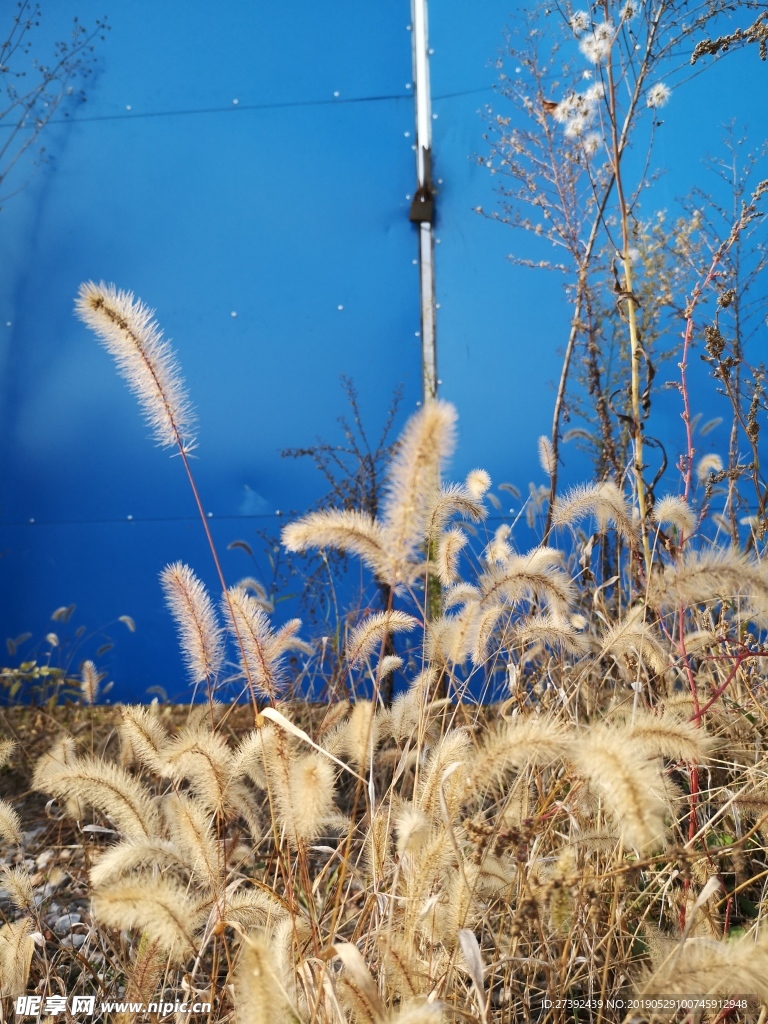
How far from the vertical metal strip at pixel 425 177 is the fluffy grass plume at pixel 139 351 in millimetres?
2545

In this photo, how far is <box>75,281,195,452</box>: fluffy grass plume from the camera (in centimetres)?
118

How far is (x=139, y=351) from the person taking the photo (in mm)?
1200

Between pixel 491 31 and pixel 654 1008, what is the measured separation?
3855mm

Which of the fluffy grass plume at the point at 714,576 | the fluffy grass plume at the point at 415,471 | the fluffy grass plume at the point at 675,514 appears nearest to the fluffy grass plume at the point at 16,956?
the fluffy grass plume at the point at 415,471

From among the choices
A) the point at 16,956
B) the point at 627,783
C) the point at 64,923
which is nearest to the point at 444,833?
the point at 627,783

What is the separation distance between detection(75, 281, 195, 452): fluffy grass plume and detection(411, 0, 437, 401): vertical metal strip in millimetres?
2545

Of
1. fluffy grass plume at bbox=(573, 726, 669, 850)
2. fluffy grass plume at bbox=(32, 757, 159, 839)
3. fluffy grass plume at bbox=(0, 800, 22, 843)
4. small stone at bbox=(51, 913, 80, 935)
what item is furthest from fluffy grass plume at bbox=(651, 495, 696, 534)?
small stone at bbox=(51, 913, 80, 935)

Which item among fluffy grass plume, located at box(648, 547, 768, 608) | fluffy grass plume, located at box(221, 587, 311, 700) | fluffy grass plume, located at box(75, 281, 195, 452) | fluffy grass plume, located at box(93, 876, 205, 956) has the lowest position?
fluffy grass plume, located at box(93, 876, 205, 956)

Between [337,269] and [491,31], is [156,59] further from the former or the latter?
[491,31]

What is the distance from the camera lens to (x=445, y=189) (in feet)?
12.3

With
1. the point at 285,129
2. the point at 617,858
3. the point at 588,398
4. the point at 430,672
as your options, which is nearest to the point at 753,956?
the point at 617,858

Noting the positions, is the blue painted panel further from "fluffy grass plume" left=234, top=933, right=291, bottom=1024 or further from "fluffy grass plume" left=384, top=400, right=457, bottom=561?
"fluffy grass plume" left=234, top=933, right=291, bottom=1024

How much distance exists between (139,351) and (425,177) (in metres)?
2.85

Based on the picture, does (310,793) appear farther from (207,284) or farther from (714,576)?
(207,284)
